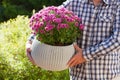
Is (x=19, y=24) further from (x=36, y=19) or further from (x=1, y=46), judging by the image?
(x=36, y=19)

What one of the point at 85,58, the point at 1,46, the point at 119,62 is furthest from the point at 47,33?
the point at 1,46

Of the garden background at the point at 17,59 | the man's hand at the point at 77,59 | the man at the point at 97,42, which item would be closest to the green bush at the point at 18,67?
the garden background at the point at 17,59

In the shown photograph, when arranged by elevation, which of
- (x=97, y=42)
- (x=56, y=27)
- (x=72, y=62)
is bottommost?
(x=72, y=62)

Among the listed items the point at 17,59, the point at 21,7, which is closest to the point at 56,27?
the point at 17,59

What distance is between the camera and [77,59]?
2.99 meters

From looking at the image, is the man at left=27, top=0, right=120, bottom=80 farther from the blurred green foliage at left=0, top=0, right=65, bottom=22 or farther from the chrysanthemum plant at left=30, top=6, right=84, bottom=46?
the blurred green foliage at left=0, top=0, right=65, bottom=22

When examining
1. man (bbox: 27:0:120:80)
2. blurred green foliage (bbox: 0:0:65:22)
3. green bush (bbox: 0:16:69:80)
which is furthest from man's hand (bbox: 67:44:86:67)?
blurred green foliage (bbox: 0:0:65:22)

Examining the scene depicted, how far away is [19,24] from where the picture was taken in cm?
543

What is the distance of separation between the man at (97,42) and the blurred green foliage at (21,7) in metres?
5.20

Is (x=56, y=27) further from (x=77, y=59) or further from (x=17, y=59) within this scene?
(x=17, y=59)

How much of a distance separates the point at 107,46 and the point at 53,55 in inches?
14.1

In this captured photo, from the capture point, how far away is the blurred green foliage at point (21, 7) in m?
8.41

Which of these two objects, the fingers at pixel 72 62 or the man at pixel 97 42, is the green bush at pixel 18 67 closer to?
the man at pixel 97 42

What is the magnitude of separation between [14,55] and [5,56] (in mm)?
124
